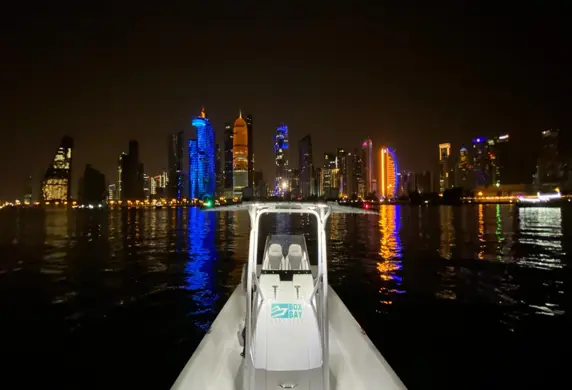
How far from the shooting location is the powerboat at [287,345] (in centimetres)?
548

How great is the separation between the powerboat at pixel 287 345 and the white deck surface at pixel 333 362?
0.01 meters

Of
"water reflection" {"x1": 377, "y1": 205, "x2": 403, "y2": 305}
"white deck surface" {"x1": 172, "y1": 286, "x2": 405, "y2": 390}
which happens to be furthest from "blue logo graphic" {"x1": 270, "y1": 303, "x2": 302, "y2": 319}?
"water reflection" {"x1": 377, "y1": 205, "x2": 403, "y2": 305}

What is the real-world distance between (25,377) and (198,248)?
1051 inches

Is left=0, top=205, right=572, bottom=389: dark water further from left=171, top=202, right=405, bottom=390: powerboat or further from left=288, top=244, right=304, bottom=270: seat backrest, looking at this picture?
left=288, top=244, right=304, bottom=270: seat backrest

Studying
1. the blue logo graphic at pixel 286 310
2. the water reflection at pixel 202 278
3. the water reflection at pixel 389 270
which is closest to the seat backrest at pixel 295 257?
the water reflection at pixel 202 278

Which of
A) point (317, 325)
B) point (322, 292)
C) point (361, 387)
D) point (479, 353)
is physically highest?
point (322, 292)

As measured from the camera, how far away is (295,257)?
936 centimetres

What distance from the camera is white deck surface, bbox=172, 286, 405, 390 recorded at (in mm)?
6141

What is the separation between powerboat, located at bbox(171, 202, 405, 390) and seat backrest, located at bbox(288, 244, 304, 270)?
1745mm

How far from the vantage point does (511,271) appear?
2350 cm

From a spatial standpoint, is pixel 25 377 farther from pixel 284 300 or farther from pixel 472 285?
pixel 472 285

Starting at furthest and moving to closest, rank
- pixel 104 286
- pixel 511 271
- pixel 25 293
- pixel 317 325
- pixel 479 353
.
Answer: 1. pixel 511 271
2. pixel 104 286
3. pixel 25 293
4. pixel 479 353
5. pixel 317 325

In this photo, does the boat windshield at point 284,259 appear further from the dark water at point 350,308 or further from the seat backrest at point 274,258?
the dark water at point 350,308

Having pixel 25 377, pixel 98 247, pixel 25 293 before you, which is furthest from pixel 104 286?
pixel 98 247
